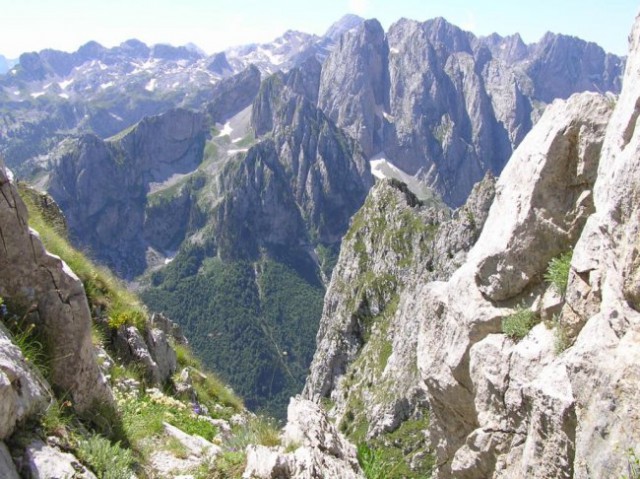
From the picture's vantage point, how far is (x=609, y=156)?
439 inches

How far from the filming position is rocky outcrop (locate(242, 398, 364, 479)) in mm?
9375

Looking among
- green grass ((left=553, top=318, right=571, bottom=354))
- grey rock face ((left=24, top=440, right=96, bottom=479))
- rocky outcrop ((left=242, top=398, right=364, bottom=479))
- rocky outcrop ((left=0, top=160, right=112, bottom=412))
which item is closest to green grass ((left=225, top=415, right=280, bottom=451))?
rocky outcrop ((left=242, top=398, right=364, bottom=479))

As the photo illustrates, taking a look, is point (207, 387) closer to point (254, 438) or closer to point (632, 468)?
point (254, 438)

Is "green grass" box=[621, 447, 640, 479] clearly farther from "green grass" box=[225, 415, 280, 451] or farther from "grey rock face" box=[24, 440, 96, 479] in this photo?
"grey rock face" box=[24, 440, 96, 479]

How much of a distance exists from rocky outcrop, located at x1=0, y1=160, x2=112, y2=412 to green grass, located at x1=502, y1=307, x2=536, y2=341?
911 cm

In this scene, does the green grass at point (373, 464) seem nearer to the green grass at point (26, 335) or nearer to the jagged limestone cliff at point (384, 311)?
the green grass at point (26, 335)

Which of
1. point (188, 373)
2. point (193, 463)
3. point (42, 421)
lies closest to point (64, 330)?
point (42, 421)

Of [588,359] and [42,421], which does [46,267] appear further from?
[588,359]

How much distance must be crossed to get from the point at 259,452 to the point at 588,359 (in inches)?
236

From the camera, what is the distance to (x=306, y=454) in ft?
32.7

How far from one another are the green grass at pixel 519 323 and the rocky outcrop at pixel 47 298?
911cm

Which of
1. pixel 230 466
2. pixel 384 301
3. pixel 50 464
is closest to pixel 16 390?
pixel 50 464

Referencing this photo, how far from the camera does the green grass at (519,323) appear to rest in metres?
12.5

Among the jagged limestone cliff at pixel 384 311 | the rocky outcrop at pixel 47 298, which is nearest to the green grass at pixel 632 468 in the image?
the rocky outcrop at pixel 47 298
